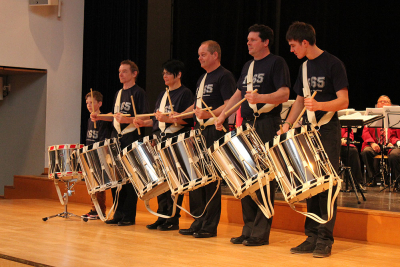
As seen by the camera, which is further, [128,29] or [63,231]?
[128,29]

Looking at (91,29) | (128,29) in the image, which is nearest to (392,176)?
(128,29)

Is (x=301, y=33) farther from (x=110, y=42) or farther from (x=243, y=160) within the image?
(x=110, y=42)

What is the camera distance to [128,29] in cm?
729

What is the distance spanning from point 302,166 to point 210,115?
108 cm

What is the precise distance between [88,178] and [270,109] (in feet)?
6.21

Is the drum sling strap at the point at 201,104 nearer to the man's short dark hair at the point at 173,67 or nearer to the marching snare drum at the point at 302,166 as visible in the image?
the man's short dark hair at the point at 173,67

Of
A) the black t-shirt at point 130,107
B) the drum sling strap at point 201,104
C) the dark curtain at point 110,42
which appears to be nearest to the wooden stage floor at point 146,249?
the black t-shirt at point 130,107

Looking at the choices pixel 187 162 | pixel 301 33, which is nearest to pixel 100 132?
pixel 187 162

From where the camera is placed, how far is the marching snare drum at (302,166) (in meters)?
3.02

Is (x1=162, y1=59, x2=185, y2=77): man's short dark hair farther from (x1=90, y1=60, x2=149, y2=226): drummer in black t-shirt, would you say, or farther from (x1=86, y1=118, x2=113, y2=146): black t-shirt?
(x1=86, y1=118, x2=113, y2=146): black t-shirt

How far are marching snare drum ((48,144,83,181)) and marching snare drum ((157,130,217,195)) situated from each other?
134 cm

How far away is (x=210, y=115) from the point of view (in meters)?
3.92

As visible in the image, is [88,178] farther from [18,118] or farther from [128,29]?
[18,118]

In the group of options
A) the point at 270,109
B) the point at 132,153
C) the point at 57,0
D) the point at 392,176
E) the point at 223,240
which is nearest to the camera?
the point at 270,109
